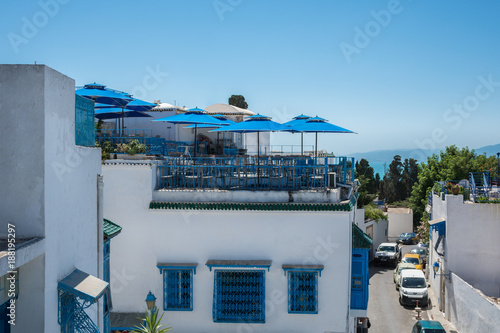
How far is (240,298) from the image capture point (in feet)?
40.9

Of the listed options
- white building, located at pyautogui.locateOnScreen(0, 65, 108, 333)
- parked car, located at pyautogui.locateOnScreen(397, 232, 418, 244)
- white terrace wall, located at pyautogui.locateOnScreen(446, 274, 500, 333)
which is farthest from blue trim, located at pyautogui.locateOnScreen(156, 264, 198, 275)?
parked car, located at pyautogui.locateOnScreen(397, 232, 418, 244)

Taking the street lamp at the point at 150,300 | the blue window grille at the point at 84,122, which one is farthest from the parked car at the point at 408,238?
the blue window grille at the point at 84,122

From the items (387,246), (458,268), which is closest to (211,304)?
(458,268)

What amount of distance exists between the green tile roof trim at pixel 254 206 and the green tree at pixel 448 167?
18665 mm

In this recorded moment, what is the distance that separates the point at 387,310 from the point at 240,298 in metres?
11.6

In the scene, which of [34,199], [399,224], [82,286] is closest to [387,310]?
[82,286]

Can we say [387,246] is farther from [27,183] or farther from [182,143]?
[27,183]

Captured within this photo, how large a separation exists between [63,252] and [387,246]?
27924 mm

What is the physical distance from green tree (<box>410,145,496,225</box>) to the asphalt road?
6.55 meters

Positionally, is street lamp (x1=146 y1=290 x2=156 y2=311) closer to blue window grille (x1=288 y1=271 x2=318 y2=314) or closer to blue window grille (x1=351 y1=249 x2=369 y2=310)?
blue window grille (x1=288 y1=271 x2=318 y2=314)

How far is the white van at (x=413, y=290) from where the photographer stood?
21.9m

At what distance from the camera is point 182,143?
20.1 m

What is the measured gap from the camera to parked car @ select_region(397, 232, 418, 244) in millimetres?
39875

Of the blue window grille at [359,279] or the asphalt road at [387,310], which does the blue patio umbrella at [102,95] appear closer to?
the blue window grille at [359,279]
